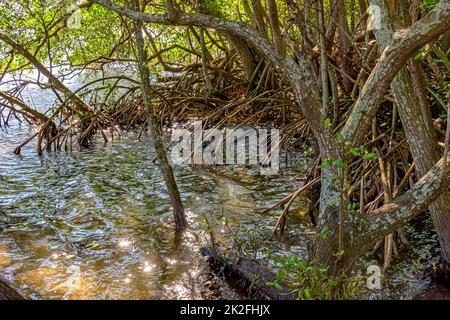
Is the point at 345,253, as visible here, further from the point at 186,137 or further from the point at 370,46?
the point at 186,137

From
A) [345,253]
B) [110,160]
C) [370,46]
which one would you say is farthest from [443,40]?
[110,160]

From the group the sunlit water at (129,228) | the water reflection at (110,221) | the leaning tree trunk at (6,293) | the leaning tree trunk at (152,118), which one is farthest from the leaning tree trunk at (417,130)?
the leaning tree trunk at (6,293)

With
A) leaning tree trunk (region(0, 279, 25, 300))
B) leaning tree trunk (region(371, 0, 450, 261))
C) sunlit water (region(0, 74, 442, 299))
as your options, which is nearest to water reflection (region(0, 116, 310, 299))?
sunlit water (region(0, 74, 442, 299))

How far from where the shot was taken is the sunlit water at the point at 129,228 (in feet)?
10.5

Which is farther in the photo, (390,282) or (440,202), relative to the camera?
(390,282)

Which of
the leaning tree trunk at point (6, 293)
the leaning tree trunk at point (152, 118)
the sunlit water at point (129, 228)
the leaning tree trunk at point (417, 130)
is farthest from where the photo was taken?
the leaning tree trunk at point (152, 118)

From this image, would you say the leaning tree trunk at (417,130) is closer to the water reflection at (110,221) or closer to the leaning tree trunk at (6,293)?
the water reflection at (110,221)

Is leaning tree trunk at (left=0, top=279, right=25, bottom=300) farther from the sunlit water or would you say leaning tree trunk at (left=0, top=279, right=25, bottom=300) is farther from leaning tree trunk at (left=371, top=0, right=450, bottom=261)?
leaning tree trunk at (left=371, top=0, right=450, bottom=261)

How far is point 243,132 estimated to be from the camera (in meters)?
7.31

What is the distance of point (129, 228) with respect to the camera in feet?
13.9

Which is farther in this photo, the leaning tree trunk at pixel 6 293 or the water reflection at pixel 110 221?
the water reflection at pixel 110 221

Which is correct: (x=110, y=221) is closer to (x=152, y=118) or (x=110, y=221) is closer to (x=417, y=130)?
(x=152, y=118)

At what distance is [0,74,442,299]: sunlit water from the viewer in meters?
3.19

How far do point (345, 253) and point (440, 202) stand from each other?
99 centimetres
